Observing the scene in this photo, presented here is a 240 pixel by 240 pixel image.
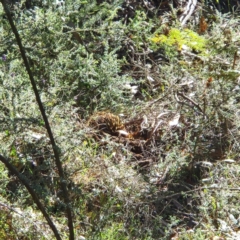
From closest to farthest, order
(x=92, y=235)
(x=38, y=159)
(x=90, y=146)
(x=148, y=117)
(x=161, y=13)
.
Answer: (x=92, y=235)
(x=38, y=159)
(x=90, y=146)
(x=148, y=117)
(x=161, y=13)

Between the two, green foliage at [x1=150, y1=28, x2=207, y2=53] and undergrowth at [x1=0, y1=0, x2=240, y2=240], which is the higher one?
green foliage at [x1=150, y1=28, x2=207, y2=53]

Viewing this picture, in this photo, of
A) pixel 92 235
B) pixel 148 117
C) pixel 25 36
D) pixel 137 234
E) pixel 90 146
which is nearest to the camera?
pixel 25 36

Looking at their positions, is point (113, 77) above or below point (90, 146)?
above

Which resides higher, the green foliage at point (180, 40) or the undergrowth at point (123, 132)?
the green foliage at point (180, 40)

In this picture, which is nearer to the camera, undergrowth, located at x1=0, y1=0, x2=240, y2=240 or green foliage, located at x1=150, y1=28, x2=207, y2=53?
undergrowth, located at x1=0, y1=0, x2=240, y2=240

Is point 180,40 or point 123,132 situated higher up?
point 180,40

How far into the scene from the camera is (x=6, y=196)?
342 centimetres

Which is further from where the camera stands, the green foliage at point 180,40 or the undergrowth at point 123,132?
the green foliage at point 180,40

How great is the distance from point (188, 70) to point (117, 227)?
1.64 metres

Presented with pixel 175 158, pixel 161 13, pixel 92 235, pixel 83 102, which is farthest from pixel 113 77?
pixel 92 235

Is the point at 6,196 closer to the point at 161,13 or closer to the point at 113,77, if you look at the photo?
the point at 113,77

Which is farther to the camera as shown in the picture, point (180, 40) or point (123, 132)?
point (180, 40)

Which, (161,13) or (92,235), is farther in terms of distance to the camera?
(161,13)

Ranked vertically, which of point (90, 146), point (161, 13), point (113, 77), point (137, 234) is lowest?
point (137, 234)
